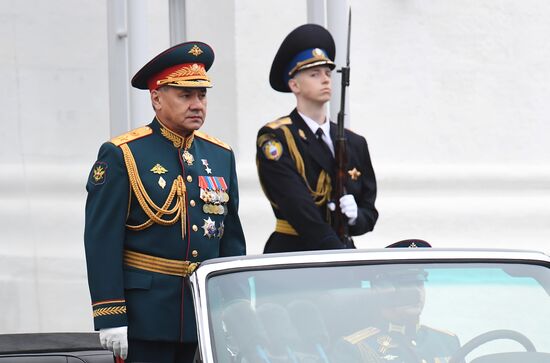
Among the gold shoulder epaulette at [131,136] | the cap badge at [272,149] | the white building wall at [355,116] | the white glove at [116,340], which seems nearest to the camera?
the white glove at [116,340]

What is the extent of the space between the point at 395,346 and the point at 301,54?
2299 mm

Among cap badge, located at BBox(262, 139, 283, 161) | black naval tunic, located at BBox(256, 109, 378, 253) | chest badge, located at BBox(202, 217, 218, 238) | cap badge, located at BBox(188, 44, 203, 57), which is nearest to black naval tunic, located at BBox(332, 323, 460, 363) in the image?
chest badge, located at BBox(202, 217, 218, 238)

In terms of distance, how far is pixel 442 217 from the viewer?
29.3 ft

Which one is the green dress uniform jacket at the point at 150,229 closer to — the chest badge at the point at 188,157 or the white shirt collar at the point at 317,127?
the chest badge at the point at 188,157

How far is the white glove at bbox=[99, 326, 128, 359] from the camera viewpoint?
4.39m

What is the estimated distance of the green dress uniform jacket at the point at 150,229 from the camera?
4480 mm

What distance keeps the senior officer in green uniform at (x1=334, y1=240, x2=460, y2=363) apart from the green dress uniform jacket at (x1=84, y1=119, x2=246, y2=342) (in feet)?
3.14

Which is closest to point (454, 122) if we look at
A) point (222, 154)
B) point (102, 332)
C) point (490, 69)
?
point (490, 69)

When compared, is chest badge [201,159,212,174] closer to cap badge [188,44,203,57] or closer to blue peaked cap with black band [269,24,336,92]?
cap badge [188,44,203,57]

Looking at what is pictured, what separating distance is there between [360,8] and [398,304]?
17.0 feet

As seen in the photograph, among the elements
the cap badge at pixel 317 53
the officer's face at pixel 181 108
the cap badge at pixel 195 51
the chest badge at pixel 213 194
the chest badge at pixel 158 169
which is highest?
the cap badge at pixel 317 53

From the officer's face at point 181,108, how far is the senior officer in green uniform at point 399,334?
1088 millimetres

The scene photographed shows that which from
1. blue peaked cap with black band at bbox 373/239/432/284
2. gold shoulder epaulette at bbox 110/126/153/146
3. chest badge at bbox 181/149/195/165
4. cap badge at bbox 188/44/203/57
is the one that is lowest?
blue peaked cap with black band at bbox 373/239/432/284

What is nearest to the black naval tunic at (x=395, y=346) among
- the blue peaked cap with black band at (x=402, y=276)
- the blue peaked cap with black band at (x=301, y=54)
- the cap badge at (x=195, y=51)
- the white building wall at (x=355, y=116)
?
the blue peaked cap with black band at (x=402, y=276)
